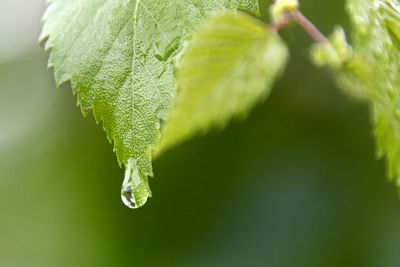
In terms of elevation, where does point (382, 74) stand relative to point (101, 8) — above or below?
below

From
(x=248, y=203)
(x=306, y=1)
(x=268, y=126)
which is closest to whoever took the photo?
(x=306, y=1)

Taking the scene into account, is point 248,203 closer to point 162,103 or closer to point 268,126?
point 268,126

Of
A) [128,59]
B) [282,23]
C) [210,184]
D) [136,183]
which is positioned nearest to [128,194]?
[136,183]

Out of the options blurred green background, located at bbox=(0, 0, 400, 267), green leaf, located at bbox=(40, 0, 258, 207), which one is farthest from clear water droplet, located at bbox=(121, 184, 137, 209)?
blurred green background, located at bbox=(0, 0, 400, 267)

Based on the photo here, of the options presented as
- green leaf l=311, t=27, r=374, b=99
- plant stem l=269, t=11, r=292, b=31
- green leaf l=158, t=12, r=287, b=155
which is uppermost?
green leaf l=158, t=12, r=287, b=155

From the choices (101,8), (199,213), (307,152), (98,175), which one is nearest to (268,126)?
(307,152)

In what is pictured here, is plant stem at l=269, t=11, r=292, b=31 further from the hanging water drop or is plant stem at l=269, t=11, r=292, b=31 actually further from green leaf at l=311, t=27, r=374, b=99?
the hanging water drop
